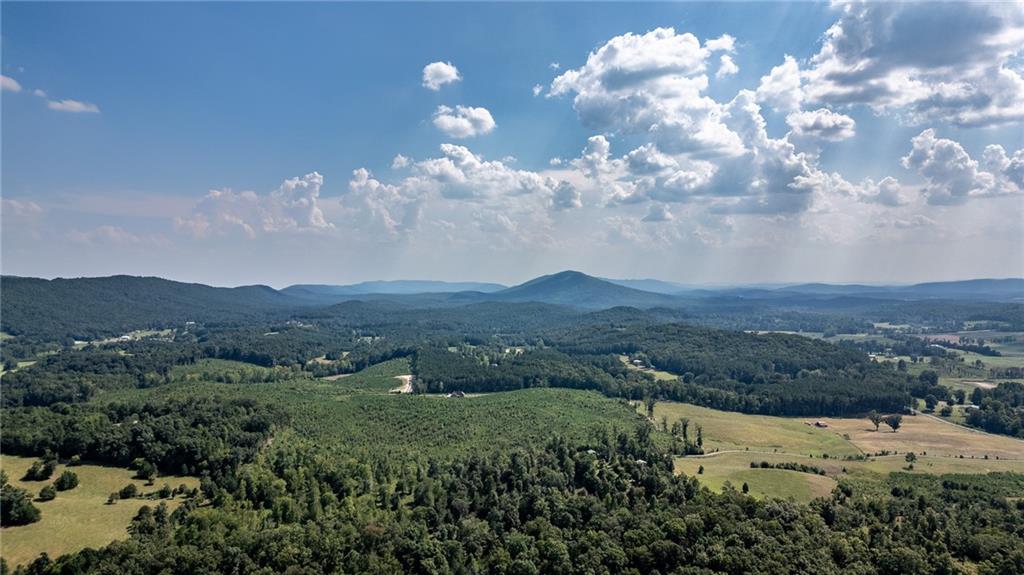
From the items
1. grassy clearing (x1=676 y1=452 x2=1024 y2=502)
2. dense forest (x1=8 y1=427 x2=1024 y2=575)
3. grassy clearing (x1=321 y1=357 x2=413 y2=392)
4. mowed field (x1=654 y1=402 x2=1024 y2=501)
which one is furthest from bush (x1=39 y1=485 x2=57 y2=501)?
mowed field (x1=654 y1=402 x2=1024 y2=501)

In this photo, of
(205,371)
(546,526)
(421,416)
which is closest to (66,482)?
(421,416)

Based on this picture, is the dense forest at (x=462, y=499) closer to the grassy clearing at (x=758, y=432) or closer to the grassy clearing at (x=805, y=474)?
the grassy clearing at (x=805, y=474)

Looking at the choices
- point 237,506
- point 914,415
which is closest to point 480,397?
point 237,506

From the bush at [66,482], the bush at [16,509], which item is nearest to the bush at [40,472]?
the bush at [66,482]

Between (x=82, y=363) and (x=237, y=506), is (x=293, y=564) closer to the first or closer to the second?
(x=237, y=506)

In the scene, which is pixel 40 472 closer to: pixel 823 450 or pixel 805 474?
pixel 805 474

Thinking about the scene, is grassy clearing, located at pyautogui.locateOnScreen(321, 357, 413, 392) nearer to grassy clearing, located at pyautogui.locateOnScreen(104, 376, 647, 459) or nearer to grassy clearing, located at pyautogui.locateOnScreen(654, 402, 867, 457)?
grassy clearing, located at pyautogui.locateOnScreen(104, 376, 647, 459)
